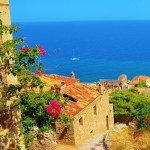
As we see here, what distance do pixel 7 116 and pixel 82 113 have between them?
47.9 feet

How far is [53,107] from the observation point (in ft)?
32.8

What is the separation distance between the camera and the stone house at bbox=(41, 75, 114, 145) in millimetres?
22484

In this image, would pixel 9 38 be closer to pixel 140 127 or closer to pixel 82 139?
pixel 82 139

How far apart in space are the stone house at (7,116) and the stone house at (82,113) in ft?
37.7

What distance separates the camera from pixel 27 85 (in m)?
9.98

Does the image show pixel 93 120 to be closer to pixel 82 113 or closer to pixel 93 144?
pixel 82 113

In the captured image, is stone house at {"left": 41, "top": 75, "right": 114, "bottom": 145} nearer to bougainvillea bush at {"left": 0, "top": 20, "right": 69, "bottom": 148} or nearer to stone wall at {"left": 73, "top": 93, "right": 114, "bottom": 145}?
stone wall at {"left": 73, "top": 93, "right": 114, "bottom": 145}

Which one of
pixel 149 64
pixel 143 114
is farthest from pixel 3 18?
pixel 149 64

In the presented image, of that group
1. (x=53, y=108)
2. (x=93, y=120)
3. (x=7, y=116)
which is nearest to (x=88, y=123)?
(x=93, y=120)

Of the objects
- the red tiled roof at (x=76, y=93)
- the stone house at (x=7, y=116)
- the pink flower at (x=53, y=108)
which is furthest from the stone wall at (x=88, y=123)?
the stone house at (x=7, y=116)

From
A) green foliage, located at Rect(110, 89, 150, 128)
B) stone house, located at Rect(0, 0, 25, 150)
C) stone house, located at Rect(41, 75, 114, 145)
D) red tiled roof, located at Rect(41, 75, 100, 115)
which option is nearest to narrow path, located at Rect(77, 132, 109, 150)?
stone house, located at Rect(41, 75, 114, 145)

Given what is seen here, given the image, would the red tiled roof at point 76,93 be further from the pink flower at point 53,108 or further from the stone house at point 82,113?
the pink flower at point 53,108

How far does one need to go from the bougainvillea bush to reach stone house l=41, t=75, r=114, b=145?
33.3 feet

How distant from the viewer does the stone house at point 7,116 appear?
29.5 ft
